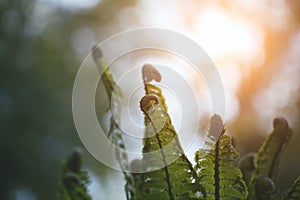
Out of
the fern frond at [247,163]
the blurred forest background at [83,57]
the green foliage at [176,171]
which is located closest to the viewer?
the green foliage at [176,171]

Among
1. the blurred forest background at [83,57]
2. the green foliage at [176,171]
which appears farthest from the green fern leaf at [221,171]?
the blurred forest background at [83,57]

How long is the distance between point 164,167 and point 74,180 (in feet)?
0.27

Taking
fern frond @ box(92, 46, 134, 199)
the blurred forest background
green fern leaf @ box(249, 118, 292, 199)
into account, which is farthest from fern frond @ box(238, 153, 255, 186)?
the blurred forest background

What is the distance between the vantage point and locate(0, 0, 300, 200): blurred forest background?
1785mm

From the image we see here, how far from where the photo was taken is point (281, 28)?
106 inches

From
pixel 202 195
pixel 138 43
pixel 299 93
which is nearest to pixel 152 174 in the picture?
pixel 202 195

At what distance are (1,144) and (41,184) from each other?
649 mm

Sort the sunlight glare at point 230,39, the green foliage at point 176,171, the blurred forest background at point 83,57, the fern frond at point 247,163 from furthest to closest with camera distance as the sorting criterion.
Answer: the sunlight glare at point 230,39, the blurred forest background at point 83,57, the fern frond at point 247,163, the green foliage at point 176,171

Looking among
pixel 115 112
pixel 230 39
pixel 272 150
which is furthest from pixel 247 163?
pixel 230 39

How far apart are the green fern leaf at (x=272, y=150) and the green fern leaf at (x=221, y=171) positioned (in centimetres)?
Result: 4

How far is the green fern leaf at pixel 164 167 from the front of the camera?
0.44 metres

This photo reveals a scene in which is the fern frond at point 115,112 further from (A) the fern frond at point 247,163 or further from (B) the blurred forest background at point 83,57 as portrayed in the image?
(B) the blurred forest background at point 83,57

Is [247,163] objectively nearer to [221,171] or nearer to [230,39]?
[221,171]

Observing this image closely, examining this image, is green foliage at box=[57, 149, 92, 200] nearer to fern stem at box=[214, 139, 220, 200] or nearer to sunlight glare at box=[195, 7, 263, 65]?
fern stem at box=[214, 139, 220, 200]
